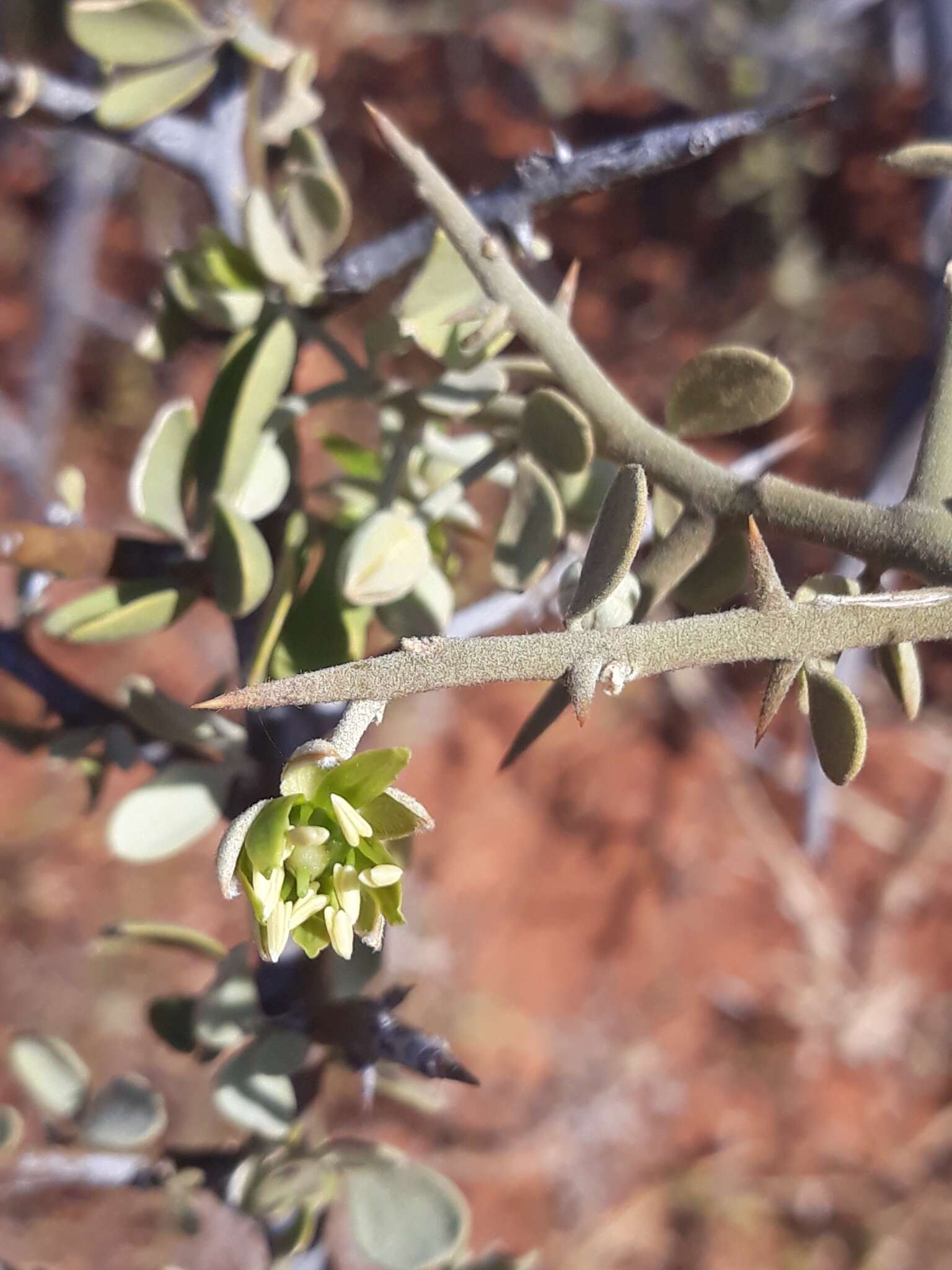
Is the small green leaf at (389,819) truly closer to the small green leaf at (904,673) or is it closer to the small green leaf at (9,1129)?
the small green leaf at (904,673)

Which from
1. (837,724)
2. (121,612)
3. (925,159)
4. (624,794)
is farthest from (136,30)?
(624,794)

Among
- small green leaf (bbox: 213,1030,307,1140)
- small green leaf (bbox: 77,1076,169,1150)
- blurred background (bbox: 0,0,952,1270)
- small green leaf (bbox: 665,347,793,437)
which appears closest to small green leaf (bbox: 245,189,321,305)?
small green leaf (bbox: 665,347,793,437)

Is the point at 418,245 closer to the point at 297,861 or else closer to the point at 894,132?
the point at 297,861

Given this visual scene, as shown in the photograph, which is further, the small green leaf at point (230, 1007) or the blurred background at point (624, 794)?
the blurred background at point (624, 794)

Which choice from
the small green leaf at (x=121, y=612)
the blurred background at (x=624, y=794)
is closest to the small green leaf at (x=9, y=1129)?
the small green leaf at (x=121, y=612)

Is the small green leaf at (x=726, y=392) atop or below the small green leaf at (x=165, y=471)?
atop

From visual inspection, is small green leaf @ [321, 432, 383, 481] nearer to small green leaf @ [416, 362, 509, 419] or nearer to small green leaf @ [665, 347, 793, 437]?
small green leaf @ [416, 362, 509, 419]

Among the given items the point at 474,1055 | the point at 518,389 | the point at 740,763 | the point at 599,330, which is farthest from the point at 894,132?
the point at 474,1055
